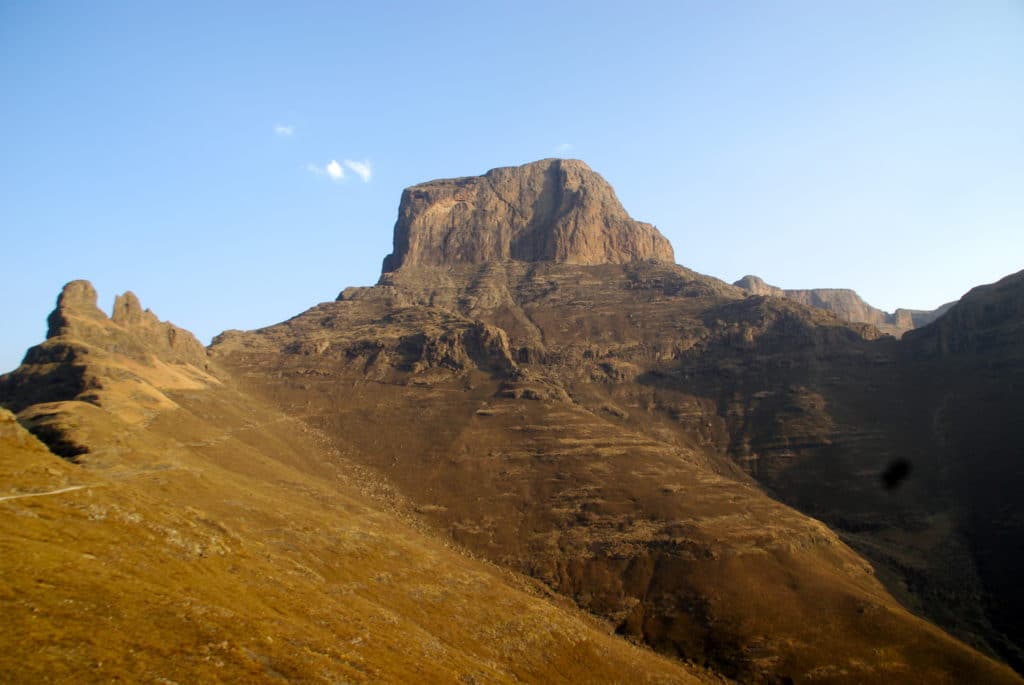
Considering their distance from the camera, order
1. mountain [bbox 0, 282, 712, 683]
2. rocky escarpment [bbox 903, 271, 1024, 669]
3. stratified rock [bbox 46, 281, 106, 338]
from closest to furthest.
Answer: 1. mountain [bbox 0, 282, 712, 683]
2. rocky escarpment [bbox 903, 271, 1024, 669]
3. stratified rock [bbox 46, 281, 106, 338]

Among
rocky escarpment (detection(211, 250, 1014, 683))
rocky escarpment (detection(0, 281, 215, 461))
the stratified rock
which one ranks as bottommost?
rocky escarpment (detection(211, 250, 1014, 683))

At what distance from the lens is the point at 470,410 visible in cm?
16550

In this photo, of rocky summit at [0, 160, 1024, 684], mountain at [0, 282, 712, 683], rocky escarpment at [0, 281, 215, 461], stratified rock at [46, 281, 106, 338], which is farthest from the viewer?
stratified rock at [46, 281, 106, 338]

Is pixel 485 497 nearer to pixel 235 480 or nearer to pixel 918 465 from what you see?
pixel 235 480

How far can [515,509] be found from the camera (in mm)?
124438

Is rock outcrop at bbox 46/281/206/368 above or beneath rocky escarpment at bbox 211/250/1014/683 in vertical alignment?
above

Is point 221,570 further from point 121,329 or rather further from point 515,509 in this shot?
point 121,329

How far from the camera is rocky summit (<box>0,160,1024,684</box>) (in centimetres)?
4766

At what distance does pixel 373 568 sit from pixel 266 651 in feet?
135

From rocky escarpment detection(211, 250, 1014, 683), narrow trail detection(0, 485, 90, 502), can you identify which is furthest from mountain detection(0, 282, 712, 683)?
rocky escarpment detection(211, 250, 1014, 683)

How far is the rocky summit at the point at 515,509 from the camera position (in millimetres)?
47656

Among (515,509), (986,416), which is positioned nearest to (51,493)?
(515,509)

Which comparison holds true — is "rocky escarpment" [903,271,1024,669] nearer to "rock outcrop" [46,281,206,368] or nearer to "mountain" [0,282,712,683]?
"mountain" [0,282,712,683]

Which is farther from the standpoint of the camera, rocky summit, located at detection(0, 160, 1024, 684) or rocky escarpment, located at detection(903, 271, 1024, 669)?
rocky escarpment, located at detection(903, 271, 1024, 669)
